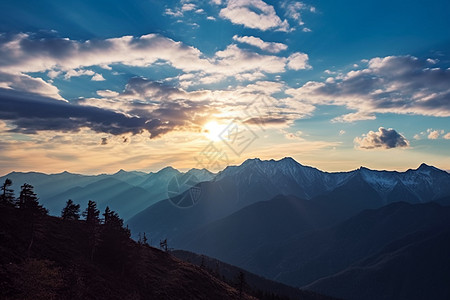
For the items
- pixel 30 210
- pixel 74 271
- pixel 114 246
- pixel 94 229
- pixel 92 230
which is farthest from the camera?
pixel 114 246

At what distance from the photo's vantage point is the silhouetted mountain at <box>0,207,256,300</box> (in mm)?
56844

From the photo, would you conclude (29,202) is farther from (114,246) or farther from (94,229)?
(114,246)

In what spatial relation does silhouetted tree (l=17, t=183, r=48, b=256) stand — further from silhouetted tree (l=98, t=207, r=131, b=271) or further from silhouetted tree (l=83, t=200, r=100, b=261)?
silhouetted tree (l=98, t=207, r=131, b=271)

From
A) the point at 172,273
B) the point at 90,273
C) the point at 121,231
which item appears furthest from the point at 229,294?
the point at 90,273

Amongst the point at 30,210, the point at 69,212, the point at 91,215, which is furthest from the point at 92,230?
the point at 69,212

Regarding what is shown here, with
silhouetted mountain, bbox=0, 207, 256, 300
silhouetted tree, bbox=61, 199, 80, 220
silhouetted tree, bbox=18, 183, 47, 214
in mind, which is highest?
silhouetted tree, bbox=18, 183, 47, 214

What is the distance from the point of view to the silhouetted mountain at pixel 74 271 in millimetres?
56844

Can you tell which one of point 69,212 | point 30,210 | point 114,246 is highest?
point 30,210

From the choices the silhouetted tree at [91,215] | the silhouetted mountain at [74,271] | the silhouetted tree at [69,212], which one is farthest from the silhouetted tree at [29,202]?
the silhouetted tree at [69,212]

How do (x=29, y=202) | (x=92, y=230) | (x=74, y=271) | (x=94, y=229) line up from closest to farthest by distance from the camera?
(x=74, y=271)
(x=29, y=202)
(x=94, y=229)
(x=92, y=230)

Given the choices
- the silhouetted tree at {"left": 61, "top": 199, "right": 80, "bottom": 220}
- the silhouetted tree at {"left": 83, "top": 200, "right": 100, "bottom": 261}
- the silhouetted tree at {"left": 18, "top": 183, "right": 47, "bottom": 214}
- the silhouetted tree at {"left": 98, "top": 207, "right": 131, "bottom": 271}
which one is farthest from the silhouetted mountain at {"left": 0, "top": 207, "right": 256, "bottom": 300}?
the silhouetted tree at {"left": 61, "top": 199, "right": 80, "bottom": 220}

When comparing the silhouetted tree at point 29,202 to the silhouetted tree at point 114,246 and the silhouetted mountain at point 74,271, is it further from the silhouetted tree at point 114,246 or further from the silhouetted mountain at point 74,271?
the silhouetted tree at point 114,246

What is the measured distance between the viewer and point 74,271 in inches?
2714

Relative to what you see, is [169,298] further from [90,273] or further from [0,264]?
[0,264]
